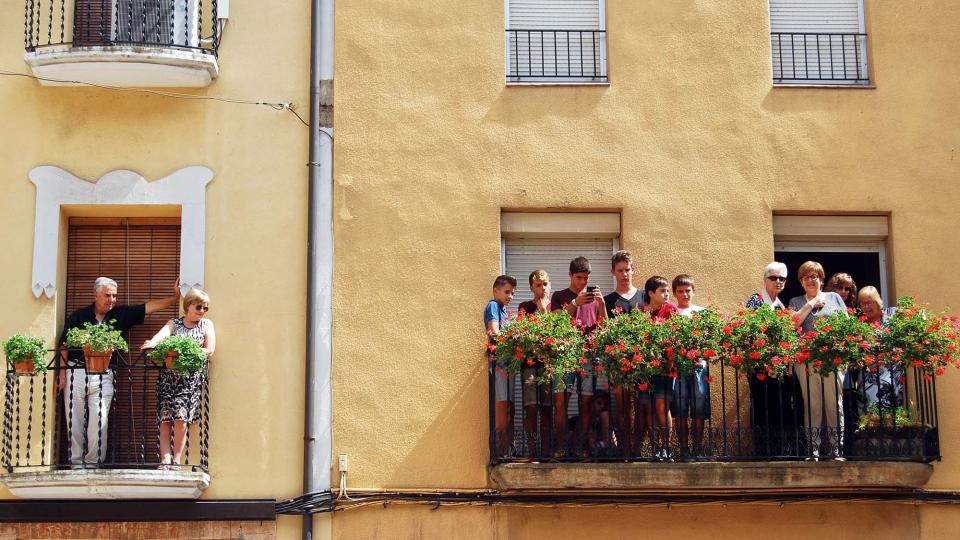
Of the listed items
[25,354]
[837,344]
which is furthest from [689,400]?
[25,354]

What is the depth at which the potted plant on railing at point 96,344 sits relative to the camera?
39.4 feet

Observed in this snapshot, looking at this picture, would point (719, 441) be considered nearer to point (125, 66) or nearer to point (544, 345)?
point (544, 345)

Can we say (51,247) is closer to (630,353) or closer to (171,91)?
(171,91)

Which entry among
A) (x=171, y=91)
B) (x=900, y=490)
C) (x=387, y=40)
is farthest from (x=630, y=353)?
(x=171, y=91)

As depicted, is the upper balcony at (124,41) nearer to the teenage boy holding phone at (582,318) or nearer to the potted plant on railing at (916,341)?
the teenage boy holding phone at (582,318)

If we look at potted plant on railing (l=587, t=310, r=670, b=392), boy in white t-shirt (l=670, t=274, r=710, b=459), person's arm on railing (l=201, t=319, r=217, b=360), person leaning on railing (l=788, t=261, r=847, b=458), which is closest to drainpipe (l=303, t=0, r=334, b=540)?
person's arm on railing (l=201, t=319, r=217, b=360)

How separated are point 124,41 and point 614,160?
4049 millimetres

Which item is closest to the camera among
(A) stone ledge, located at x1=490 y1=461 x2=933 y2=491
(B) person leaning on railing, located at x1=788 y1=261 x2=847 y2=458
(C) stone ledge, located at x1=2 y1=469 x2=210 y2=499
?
(C) stone ledge, located at x1=2 y1=469 x2=210 y2=499

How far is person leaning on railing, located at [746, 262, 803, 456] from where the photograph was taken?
12273 millimetres

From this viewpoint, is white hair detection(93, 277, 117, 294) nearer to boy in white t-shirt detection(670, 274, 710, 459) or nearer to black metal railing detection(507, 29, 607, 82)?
black metal railing detection(507, 29, 607, 82)

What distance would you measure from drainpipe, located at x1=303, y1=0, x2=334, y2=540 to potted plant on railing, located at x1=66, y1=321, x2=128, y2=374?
1473 millimetres

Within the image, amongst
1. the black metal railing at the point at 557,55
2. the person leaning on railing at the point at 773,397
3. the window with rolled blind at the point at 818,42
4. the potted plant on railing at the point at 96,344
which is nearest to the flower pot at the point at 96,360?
the potted plant on railing at the point at 96,344

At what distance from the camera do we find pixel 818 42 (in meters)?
13.8

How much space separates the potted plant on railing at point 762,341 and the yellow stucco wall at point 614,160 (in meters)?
0.96
